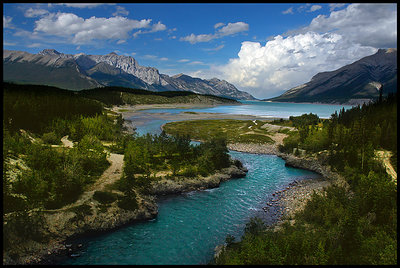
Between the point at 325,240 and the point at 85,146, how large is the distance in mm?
42530

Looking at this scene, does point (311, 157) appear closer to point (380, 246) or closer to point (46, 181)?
point (380, 246)

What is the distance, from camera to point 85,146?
46.5 meters

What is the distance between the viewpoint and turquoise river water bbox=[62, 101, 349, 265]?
2470cm

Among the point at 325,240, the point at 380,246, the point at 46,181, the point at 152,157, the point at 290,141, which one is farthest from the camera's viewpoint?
the point at 290,141

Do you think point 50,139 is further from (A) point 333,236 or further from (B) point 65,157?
(A) point 333,236

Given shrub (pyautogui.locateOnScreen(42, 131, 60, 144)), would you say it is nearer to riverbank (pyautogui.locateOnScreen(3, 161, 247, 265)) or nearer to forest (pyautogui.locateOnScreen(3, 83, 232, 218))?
forest (pyautogui.locateOnScreen(3, 83, 232, 218))

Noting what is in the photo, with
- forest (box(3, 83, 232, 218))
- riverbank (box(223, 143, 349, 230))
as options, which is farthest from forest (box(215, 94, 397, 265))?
forest (box(3, 83, 232, 218))

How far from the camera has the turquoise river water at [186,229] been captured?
2470cm

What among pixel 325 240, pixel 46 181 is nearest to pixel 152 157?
pixel 46 181

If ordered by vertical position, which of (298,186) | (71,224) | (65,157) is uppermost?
(65,157)

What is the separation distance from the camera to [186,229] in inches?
1202

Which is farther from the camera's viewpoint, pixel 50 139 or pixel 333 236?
pixel 50 139

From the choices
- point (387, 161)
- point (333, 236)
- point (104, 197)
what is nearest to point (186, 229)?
point (104, 197)

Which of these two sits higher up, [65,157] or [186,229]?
[65,157]
